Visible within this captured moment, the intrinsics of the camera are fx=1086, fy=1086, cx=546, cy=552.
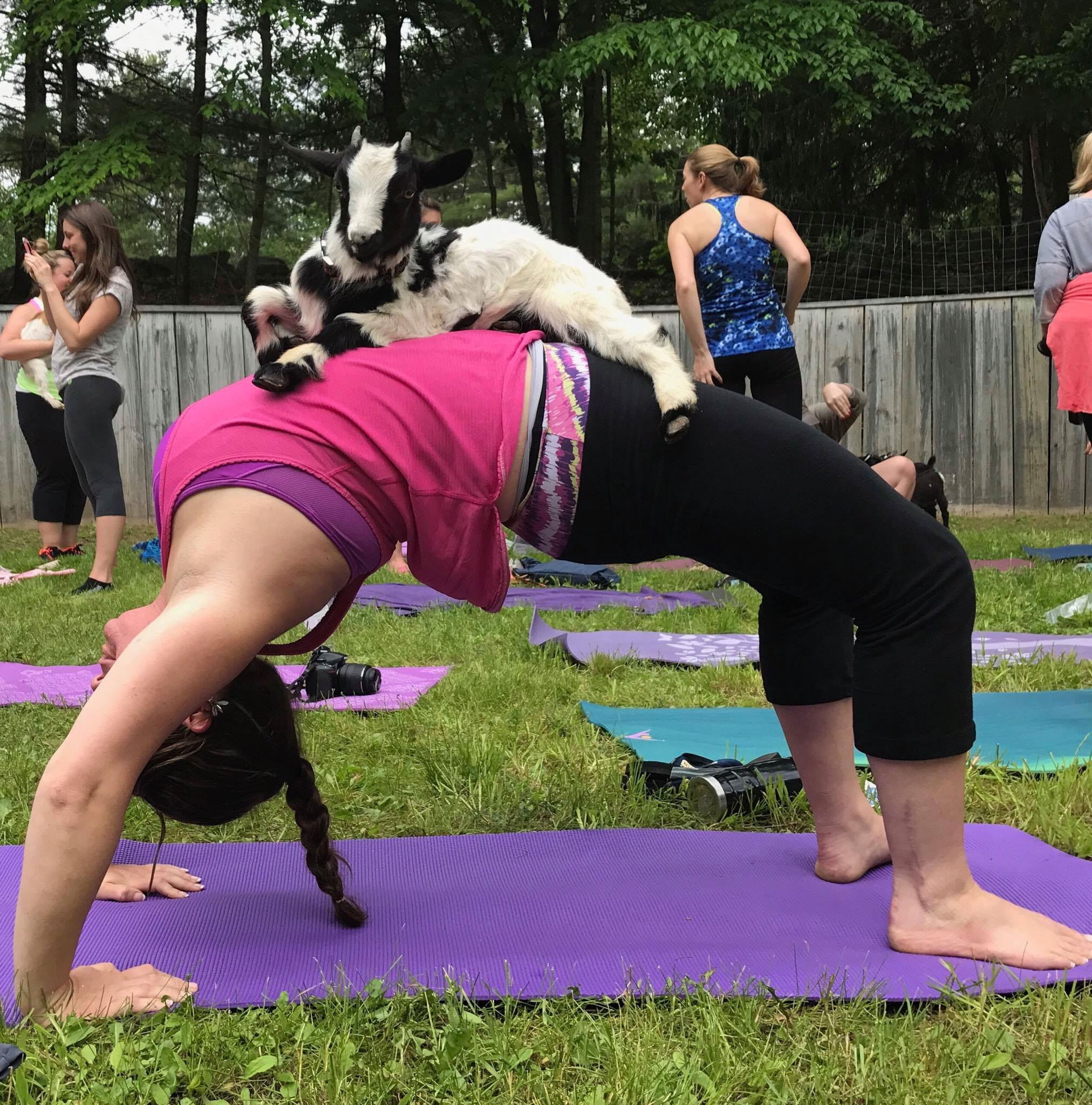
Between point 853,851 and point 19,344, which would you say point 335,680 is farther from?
point 19,344

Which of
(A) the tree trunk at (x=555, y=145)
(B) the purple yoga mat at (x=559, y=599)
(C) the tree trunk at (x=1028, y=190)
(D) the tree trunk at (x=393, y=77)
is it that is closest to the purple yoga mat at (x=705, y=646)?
(B) the purple yoga mat at (x=559, y=599)

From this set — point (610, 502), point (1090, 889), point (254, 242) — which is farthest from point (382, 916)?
point (254, 242)

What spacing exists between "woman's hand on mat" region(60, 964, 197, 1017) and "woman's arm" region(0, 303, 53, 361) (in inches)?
219

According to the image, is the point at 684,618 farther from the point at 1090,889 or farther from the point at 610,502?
the point at 610,502

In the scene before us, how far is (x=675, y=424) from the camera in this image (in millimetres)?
1629

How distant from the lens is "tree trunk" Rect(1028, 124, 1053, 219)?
48.8 ft

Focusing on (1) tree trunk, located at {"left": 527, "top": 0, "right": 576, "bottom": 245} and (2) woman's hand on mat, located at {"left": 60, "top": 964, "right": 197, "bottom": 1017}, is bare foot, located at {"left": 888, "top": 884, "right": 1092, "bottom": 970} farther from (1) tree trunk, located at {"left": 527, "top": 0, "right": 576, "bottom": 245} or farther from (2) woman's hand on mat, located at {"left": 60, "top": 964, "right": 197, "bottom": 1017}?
(1) tree trunk, located at {"left": 527, "top": 0, "right": 576, "bottom": 245}

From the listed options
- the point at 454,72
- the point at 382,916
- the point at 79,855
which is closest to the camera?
the point at 79,855

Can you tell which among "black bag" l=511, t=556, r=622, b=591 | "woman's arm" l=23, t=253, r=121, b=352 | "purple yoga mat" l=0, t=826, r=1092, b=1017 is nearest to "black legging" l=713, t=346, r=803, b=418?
"black bag" l=511, t=556, r=622, b=591

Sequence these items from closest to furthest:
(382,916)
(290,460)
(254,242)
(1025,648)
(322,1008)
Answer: (290,460) < (322,1008) < (382,916) < (1025,648) < (254,242)

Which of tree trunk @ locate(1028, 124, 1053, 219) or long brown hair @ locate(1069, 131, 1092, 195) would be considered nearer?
long brown hair @ locate(1069, 131, 1092, 195)

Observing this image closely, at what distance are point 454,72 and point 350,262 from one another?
1378cm

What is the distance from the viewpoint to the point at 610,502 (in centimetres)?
167

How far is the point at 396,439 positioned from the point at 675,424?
0.42 metres
